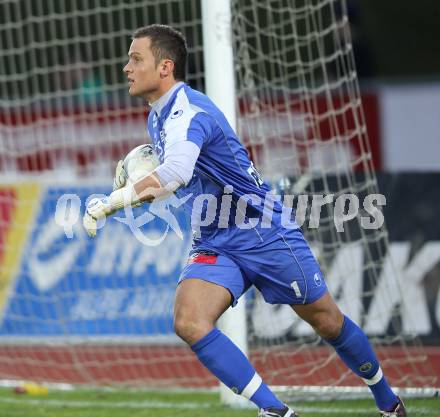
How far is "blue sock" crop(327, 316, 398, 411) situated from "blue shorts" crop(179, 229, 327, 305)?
28 cm

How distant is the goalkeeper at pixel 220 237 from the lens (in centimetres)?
474

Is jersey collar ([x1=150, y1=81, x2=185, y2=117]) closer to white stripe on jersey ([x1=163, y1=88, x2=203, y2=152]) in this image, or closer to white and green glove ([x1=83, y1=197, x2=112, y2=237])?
white stripe on jersey ([x1=163, y1=88, x2=203, y2=152])

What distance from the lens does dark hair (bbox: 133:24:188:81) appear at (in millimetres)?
4980

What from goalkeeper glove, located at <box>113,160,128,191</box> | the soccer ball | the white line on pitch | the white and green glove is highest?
the soccer ball

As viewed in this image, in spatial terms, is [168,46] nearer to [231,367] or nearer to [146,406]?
[231,367]

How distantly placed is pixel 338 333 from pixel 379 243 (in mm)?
2893

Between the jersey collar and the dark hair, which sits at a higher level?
the dark hair

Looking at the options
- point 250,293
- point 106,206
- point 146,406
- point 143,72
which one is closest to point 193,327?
point 106,206

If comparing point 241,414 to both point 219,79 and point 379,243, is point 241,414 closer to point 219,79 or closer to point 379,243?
point 219,79

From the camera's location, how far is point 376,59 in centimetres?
1419

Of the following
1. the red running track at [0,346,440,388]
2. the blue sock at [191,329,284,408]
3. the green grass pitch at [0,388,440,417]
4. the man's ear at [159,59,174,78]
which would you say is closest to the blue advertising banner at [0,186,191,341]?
the red running track at [0,346,440,388]

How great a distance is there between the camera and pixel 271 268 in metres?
5.00

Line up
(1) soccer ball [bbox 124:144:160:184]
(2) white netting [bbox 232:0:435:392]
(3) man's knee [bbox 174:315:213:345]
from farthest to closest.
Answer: (2) white netting [bbox 232:0:435:392] → (1) soccer ball [bbox 124:144:160:184] → (3) man's knee [bbox 174:315:213:345]

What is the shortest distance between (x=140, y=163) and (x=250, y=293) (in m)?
3.14
